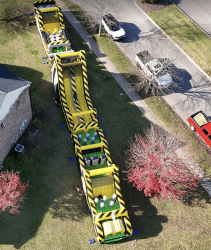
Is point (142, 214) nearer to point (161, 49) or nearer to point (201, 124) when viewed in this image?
point (201, 124)

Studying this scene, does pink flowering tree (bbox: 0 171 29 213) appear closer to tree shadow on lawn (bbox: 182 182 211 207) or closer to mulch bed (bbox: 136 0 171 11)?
tree shadow on lawn (bbox: 182 182 211 207)

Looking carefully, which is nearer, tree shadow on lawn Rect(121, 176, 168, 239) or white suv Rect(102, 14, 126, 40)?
tree shadow on lawn Rect(121, 176, 168, 239)

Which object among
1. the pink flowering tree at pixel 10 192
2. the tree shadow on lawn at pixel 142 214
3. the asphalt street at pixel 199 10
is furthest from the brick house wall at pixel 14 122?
the asphalt street at pixel 199 10

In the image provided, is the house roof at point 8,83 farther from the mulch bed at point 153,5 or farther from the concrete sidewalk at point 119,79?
the mulch bed at point 153,5

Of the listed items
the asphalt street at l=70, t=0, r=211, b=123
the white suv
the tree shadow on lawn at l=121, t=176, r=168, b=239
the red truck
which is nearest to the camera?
the tree shadow on lawn at l=121, t=176, r=168, b=239

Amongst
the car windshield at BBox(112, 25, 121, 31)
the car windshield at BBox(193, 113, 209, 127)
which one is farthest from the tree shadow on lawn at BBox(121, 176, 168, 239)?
the car windshield at BBox(112, 25, 121, 31)

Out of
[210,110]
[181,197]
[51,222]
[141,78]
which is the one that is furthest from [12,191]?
[210,110]
